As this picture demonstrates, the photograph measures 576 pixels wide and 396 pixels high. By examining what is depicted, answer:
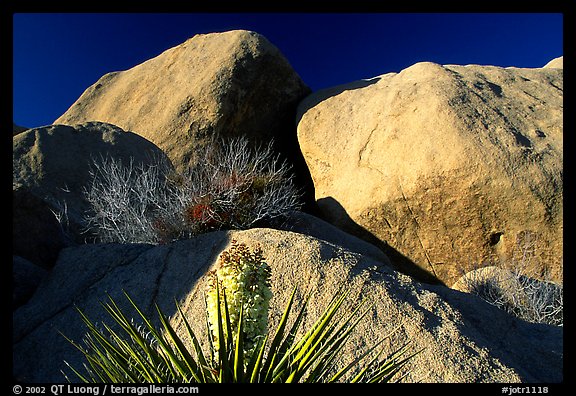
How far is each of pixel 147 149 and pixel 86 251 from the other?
451 cm

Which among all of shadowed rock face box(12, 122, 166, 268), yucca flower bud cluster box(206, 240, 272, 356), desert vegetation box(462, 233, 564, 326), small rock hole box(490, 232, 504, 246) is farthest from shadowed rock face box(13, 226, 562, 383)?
small rock hole box(490, 232, 504, 246)

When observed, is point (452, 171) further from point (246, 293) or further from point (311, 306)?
point (246, 293)

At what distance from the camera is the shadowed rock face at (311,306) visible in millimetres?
4113

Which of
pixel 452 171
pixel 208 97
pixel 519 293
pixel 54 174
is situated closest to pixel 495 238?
pixel 452 171

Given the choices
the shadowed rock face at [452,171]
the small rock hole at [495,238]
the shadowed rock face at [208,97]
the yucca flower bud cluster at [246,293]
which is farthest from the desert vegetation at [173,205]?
the yucca flower bud cluster at [246,293]

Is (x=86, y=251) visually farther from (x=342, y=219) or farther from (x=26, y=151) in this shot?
(x=342, y=219)

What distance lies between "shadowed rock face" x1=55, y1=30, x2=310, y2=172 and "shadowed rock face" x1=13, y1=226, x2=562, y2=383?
6139 mm

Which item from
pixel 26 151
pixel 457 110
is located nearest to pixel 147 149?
pixel 26 151

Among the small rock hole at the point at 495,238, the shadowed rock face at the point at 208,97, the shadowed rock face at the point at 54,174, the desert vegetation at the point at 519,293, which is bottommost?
the desert vegetation at the point at 519,293

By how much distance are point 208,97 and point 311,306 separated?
27.1 ft

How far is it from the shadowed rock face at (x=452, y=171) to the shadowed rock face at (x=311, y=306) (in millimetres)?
3760

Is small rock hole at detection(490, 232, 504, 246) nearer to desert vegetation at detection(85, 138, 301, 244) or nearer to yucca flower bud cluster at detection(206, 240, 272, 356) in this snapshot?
desert vegetation at detection(85, 138, 301, 244)

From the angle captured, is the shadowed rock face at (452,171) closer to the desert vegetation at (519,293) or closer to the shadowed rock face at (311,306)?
the desert vegetation at (519,293)

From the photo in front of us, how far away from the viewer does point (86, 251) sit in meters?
5.90
